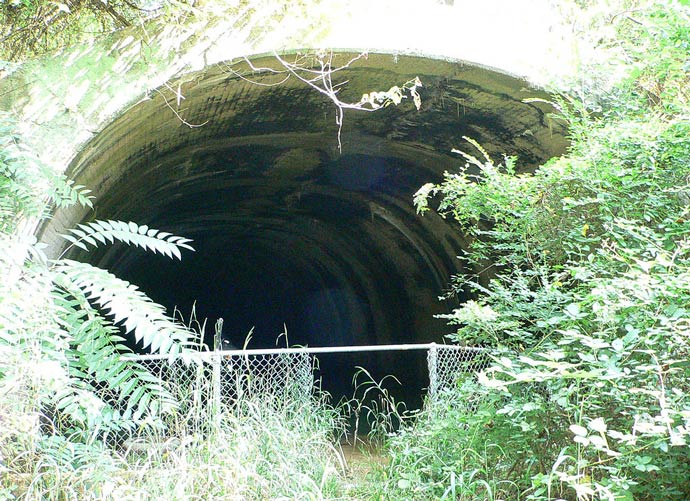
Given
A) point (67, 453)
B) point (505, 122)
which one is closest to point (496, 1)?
point (505, 122)

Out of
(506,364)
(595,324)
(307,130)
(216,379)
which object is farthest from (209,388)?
(307,130)

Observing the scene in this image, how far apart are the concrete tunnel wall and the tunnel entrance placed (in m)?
0.03

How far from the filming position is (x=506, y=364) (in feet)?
9.75

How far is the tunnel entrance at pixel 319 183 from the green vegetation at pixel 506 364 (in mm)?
1180

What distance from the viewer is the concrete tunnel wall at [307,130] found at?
14.8 ft

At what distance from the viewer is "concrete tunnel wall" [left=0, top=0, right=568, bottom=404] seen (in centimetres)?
451

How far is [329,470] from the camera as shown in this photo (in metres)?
3.83

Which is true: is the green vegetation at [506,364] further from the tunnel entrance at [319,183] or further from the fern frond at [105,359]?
the tunnel entrance at [319,183]

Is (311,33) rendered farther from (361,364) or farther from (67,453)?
(361,364)

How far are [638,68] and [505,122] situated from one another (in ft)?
6.00

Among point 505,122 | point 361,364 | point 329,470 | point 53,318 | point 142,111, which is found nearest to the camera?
point 53,318

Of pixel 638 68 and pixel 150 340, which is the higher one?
pixel 638 68

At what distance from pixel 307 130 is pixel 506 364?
4.48 metres

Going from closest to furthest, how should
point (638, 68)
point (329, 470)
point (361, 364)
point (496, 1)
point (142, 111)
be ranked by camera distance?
1. point (329, 470)
2. point (638, 68)
3. point (142, 111)
4. point (496, 1)
5. point (361, 364)
